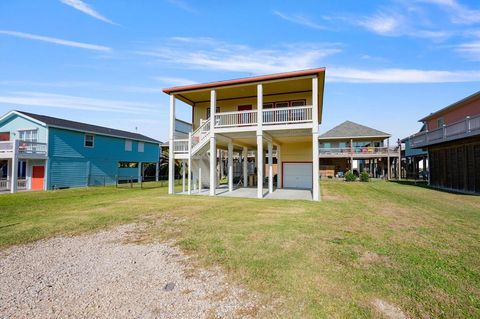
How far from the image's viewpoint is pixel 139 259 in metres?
4.56

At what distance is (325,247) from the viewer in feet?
16.7

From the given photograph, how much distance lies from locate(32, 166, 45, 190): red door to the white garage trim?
19998 millimetres

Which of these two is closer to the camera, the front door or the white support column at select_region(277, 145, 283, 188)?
the white support column at select_region(277, 145, 283, 188)

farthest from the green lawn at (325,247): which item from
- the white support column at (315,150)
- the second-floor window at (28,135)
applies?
the second-floor window at (28,135)

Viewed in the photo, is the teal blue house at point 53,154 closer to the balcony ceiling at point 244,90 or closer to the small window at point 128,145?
the small window at point 128,145

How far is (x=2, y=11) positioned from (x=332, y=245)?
1393 centimetres

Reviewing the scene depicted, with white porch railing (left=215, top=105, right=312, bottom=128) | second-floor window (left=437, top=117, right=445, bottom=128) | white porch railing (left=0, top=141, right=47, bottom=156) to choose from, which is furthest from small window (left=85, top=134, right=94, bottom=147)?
second-floor window (left=437, top=117, right=445, bottom=128)

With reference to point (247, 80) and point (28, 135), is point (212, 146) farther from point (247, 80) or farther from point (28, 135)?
point (28, 135)

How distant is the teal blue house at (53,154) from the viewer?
1931 centimetres

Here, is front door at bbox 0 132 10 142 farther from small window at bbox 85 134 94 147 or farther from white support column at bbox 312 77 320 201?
white support column at bbox 312 77 320 201

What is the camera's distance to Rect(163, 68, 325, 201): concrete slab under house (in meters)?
13.0

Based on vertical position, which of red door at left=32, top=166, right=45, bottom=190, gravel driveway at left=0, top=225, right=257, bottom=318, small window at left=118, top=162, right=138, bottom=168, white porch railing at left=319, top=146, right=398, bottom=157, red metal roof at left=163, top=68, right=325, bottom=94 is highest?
red metal roof at left=163, top=68, right=325, bottom=94

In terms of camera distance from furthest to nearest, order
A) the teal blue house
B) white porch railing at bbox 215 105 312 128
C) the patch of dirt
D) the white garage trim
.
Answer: the teal blue house, the white garage trim, white porch railing at bbox 215 105 312 128, the patch of dirt

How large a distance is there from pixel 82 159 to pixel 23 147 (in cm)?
423
